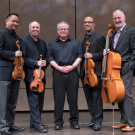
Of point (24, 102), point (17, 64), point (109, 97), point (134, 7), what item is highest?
point (134, 7)

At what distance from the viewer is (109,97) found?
3.27m

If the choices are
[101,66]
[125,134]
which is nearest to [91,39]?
[101,66]

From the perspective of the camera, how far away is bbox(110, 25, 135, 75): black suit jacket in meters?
3.45

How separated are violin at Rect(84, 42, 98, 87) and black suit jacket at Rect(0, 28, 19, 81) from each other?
43.3 inches

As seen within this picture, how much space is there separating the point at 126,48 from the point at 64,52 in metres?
0.94

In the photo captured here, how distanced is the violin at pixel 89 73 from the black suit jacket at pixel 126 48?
0.43 metres

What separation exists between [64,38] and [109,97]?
1.17 meters

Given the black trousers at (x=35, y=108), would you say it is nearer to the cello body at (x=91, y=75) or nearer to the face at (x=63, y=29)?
the cello body at (x=91, y=75)

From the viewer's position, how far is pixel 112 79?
3.20 metres

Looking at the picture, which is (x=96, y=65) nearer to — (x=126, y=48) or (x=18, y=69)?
(x=126, y=48)

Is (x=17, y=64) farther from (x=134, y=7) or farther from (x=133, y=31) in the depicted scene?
(x=134, y=7)

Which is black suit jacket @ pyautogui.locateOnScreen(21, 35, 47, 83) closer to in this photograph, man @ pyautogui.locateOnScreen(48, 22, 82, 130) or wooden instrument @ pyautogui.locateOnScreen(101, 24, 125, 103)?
man @ pyautogui.locateOnScreen(48, 22, 82, 130)

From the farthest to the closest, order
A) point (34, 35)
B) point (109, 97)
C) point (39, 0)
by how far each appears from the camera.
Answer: point (39, 0)
point (34, 35)
point (109, 97)

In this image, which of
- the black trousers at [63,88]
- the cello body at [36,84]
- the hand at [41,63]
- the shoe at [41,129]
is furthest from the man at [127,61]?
the shoe at [41,129]
